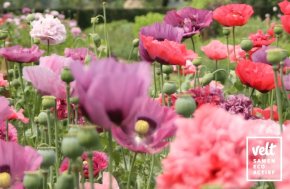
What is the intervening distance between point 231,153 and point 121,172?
3.70 ft

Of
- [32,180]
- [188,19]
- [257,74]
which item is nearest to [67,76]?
[32,180]

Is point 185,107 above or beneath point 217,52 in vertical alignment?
above

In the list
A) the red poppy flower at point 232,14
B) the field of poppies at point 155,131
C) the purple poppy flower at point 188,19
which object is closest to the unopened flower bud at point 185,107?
the field of poppies at point 155,131

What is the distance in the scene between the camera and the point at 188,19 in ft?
7.29

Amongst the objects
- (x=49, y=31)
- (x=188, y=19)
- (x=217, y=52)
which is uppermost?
(x=188, y=19)

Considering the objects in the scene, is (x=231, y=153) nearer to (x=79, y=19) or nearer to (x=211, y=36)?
(x=211, y=36)

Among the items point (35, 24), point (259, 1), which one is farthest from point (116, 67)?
point (259, 1)

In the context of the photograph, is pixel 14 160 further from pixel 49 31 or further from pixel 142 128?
pixel 49 31

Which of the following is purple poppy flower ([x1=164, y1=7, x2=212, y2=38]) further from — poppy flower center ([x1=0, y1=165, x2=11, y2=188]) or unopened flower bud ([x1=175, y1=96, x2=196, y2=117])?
poppy flower center ([x1=0, y1=165, x2=11, y2=188])

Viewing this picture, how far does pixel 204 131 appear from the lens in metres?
0.80

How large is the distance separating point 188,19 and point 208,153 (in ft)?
4.81

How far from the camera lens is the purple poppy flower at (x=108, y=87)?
845 mm

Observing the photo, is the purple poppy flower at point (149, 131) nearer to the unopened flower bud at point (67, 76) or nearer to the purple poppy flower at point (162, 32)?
the unopened flower bud at point (67, 76)

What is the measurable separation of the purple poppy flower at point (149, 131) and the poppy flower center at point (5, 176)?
18cm
